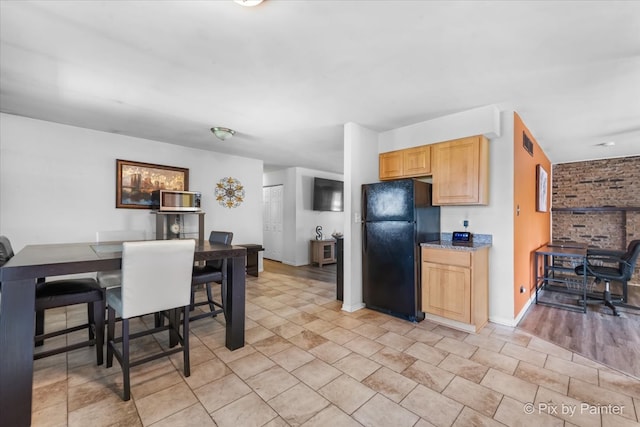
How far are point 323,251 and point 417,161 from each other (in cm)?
379

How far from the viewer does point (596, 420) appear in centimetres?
167

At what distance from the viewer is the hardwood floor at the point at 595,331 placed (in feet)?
7.94

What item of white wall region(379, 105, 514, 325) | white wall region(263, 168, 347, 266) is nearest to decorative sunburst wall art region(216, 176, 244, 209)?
white wall region(263, 168, 347, 266)

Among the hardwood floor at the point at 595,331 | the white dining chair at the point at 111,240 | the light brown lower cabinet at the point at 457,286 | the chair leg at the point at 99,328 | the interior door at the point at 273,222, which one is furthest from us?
the interior door at the point at 273,222

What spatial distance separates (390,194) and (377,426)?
2.29 metres

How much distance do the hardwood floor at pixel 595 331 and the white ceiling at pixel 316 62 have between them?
2425mm

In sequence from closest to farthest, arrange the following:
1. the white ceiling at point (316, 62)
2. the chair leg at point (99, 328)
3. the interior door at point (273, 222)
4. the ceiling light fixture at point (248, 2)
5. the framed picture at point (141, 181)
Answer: the ceiling light fixture at point (248, 2) → the white ceiling at point (316, 62) → the chair leg at point (99, 328) → the framed picture at point (141, 181) → the interior door at point (273, 222)

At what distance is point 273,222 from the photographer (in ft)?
24.4

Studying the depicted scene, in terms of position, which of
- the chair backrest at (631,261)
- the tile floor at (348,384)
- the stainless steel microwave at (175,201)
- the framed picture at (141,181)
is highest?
the framed picture at (141,181)

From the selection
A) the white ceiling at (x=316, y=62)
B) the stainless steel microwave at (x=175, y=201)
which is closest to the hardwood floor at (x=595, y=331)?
the white ceiling at (x=316, y=62)

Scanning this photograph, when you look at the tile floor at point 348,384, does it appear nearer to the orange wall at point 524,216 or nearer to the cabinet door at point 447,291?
the cabinet door at point 447,291

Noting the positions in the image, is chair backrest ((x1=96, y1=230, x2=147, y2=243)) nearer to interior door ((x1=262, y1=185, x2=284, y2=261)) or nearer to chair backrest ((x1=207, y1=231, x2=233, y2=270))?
chair backrest ((x1=207, y1=231, x2=233, y2=270))

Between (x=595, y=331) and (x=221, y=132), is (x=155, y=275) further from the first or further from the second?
(x=595, y=331)

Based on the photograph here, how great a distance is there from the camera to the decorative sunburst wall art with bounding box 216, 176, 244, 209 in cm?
529
